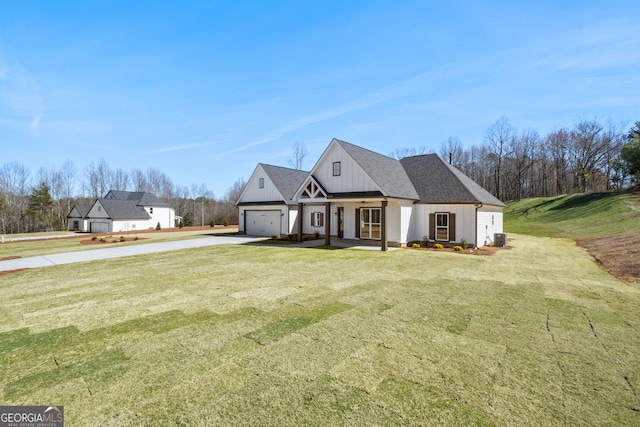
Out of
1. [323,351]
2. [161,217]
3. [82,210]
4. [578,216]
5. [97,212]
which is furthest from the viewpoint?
[161,217]

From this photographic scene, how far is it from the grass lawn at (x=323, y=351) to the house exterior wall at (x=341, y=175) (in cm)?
979

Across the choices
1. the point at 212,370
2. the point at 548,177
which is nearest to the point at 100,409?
the point at 212,370

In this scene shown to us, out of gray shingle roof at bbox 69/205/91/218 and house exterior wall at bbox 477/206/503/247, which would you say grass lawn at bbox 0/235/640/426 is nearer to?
house exterior wall at bbox 477/206/503/247

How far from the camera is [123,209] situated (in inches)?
1662

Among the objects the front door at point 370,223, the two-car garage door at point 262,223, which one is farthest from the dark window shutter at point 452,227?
the two-car garage door at point 262,223

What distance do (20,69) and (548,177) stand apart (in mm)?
66263

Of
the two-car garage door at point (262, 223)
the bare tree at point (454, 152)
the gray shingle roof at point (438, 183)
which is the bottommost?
the two-car garage door at point (262, 223)

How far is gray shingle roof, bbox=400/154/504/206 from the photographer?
1797 centimetres

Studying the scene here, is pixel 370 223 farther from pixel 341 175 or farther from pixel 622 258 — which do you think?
pixel 622 258

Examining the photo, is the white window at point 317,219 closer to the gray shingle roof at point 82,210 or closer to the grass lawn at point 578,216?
the grass lawn at point 578,216

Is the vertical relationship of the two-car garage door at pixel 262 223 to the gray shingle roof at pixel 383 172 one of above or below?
below

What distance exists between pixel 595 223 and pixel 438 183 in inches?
764

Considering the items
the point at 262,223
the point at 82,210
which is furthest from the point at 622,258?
the point at 82,210

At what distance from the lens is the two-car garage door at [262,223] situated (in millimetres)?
26297
